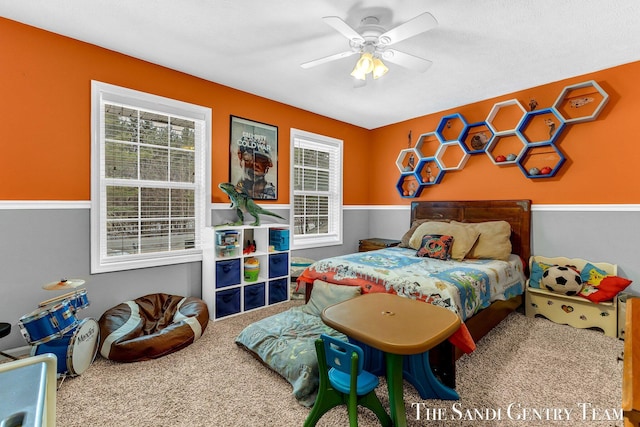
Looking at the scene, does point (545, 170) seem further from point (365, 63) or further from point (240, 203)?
point (240, 203)

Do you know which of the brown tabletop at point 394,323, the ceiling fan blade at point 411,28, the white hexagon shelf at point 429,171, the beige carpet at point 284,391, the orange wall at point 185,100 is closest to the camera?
the brown tabletop at point 394,323

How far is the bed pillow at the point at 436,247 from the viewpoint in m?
3.13

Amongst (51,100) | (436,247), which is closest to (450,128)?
(436,247)

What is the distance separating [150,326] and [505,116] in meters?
4.43

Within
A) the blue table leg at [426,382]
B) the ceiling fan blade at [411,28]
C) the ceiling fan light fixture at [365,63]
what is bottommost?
the blue table leg at [426,382]

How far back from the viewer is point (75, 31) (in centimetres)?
236

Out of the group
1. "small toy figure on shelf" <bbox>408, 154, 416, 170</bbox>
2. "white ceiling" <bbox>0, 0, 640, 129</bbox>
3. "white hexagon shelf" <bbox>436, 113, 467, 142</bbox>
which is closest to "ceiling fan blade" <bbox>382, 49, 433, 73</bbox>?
"white ceiling" <bbox>0, 0, 640, 129</bbox>

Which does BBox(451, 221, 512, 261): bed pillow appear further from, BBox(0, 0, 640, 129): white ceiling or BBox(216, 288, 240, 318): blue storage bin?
BBox(216, 288, 240, 318): blue storage bin

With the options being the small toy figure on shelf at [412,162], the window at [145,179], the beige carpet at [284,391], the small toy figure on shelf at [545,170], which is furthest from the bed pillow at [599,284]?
the window at [145,179]

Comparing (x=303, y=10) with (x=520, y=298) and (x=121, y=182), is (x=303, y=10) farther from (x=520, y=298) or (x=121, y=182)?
(x=520, y=298)

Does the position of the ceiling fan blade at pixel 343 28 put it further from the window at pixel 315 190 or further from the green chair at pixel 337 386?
the window at pixel 315 190

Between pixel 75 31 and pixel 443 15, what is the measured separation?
9.46ft

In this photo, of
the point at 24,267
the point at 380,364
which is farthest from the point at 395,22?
the point at 24,267

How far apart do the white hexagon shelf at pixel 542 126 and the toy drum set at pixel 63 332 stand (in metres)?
4.46
